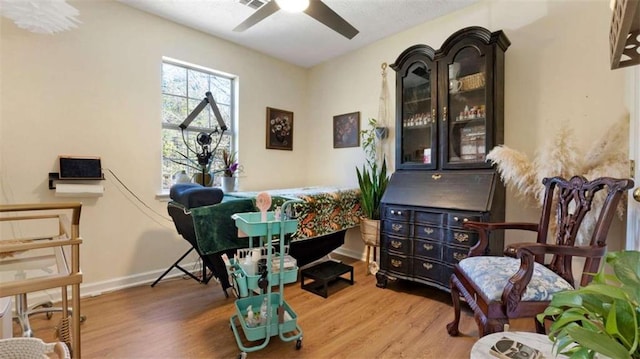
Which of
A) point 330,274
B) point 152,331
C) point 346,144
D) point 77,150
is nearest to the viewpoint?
point 152,331

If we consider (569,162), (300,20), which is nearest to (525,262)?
(569,162)

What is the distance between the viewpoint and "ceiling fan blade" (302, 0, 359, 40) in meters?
1.81

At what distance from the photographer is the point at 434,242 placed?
2.25 meters

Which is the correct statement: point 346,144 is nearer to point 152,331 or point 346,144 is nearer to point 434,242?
point 434,242

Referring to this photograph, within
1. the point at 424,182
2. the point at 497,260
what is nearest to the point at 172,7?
the point at 424,182

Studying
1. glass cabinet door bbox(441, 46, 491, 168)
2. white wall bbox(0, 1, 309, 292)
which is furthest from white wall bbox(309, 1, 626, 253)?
white wall bbox(0, 1, 309, 292)

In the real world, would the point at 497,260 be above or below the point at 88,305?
above

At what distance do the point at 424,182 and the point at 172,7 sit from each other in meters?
2.80

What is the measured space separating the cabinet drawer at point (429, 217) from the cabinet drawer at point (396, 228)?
0.13 meters

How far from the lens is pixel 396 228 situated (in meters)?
2.47

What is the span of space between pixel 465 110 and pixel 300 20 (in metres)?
1.80

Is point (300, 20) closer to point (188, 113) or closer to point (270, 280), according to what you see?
point (188, 113)

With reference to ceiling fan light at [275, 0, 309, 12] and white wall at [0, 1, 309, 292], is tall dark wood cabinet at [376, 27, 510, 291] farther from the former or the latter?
white wall at [0, 1, 309, 292]

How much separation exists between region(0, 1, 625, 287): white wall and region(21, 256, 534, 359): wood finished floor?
58cm
